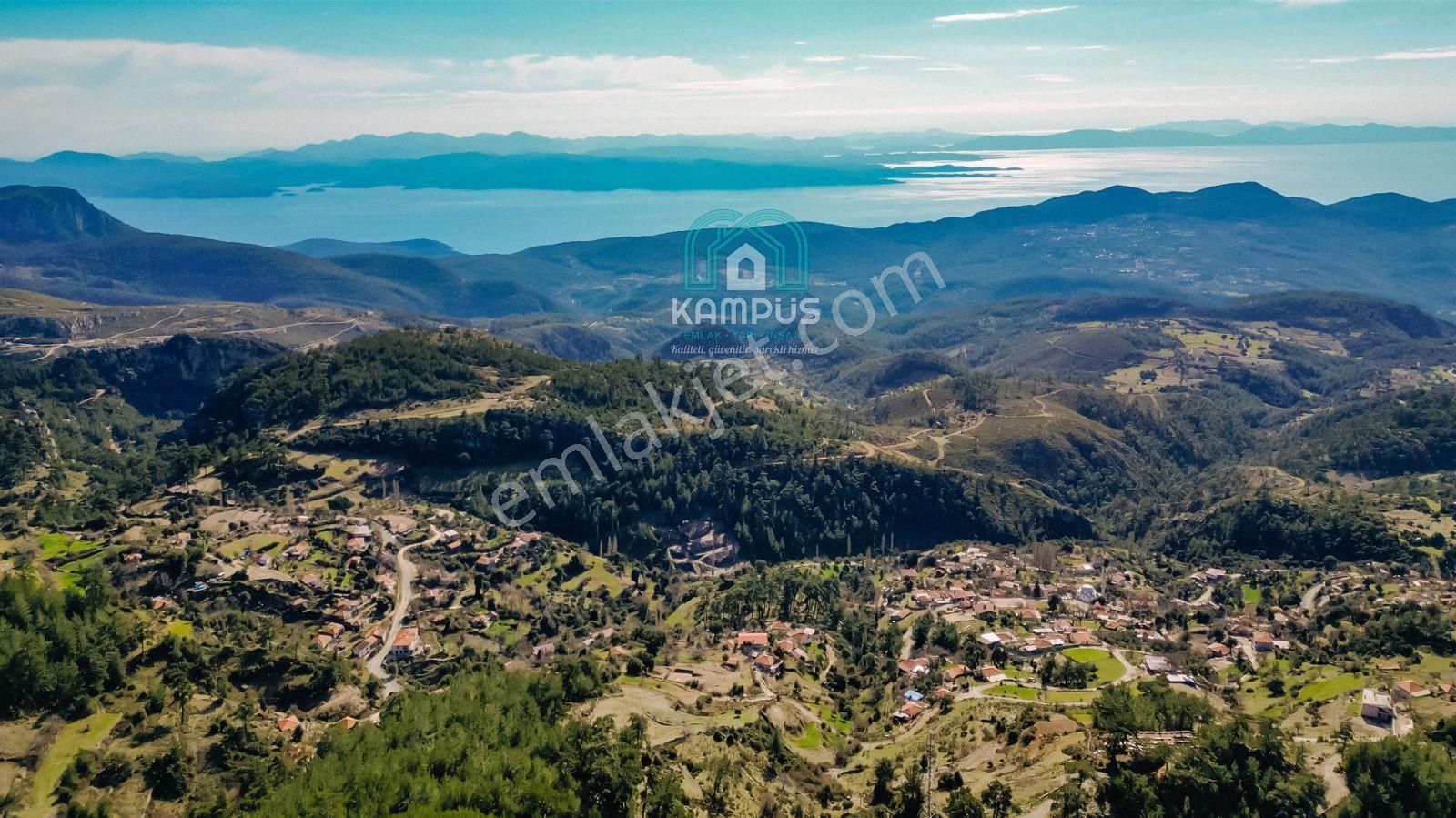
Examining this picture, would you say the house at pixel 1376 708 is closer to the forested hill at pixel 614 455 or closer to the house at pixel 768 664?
the house at pixel 768 664

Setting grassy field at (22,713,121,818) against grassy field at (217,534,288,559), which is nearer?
grassy field at (22,713,121,818)

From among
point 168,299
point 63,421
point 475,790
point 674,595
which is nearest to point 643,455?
point 674,595

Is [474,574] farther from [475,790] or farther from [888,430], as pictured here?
[888,430]

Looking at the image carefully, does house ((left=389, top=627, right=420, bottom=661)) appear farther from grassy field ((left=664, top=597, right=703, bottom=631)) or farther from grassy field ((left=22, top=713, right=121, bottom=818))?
grassy field ((left=664, top=597, right=703, bottom=631))

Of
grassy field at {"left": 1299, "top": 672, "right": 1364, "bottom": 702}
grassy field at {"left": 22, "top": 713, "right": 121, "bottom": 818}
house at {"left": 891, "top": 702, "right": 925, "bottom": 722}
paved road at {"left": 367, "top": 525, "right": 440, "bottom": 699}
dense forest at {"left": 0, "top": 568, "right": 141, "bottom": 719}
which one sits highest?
dense forest at {"left": 0, "top": 568, "right": 141, "bottom": 719}

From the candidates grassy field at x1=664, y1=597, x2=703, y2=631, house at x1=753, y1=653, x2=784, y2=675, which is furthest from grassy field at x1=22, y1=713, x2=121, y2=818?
grassy field at x1=664, y1=597, x2=703, y2=631

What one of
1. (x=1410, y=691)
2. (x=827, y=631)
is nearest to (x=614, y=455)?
(x=827, y=631)
